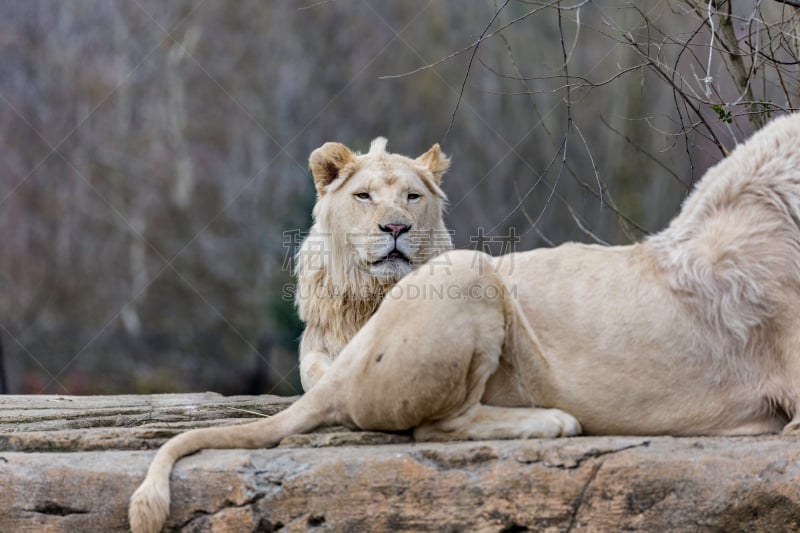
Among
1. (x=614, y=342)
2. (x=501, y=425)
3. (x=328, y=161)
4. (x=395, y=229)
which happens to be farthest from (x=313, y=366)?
(x=614, y=342)

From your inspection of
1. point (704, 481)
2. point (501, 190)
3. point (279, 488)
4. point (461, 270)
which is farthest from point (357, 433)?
point (501, 190)

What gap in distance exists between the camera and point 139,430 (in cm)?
480

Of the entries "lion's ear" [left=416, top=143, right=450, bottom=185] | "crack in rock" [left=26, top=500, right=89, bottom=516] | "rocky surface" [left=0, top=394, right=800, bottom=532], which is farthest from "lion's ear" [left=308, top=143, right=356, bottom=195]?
"crack in rock" [left=26, top=500, right=89, bottom=516]

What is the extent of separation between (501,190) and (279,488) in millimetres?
17213

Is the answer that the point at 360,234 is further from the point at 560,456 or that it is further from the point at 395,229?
the point at 560,456

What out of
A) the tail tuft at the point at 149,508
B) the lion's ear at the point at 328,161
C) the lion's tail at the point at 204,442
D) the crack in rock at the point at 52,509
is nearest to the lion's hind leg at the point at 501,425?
the lion's tail at the point at 204,442

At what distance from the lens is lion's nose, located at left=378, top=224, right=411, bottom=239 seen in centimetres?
650

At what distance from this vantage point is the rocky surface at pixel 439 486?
147 inches

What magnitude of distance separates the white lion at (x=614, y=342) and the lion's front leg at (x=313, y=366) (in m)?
1.95

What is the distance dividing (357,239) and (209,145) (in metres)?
16.6

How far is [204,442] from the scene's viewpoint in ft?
13.9

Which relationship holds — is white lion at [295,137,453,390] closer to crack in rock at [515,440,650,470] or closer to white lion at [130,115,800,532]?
white lion at [130,115,800,532]

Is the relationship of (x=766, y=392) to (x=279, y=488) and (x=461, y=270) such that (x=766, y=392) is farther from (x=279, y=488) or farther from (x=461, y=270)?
(x=279, y=488)

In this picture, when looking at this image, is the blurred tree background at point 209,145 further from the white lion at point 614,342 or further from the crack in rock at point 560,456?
the crack in rock at point 560,456
